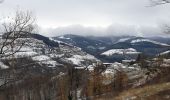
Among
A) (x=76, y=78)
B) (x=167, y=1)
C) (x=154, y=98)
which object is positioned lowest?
(x=76, y=78)

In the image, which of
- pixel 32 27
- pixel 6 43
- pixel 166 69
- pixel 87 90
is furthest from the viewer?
pixel 87 90

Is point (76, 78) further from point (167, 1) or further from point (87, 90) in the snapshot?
point (167, 1)

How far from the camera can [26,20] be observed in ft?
79.2

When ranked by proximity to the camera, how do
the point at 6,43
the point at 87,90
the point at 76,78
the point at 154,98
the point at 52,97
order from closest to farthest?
the point at 6,43, the point at 154,98, the point at 76,78, the point at 87,90, the point at 52,97

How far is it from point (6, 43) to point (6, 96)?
15132cm

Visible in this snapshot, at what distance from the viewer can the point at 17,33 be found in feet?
73.4

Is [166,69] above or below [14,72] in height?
below

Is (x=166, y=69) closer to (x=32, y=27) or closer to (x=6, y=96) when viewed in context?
(x=6, y=96)

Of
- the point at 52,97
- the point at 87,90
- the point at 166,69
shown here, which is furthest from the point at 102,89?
the point at 166,69

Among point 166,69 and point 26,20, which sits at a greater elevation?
point 26,20

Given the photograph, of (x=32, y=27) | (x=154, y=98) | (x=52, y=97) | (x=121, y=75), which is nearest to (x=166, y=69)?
(x=121, y=75)

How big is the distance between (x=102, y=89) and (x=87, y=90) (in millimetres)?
7414

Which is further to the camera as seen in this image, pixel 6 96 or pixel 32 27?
pixel 6 96

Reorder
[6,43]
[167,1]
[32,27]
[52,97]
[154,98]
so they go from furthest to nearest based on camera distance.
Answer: [52,97]
[154,98]
[32,27]
[6,43]
[167,1]
